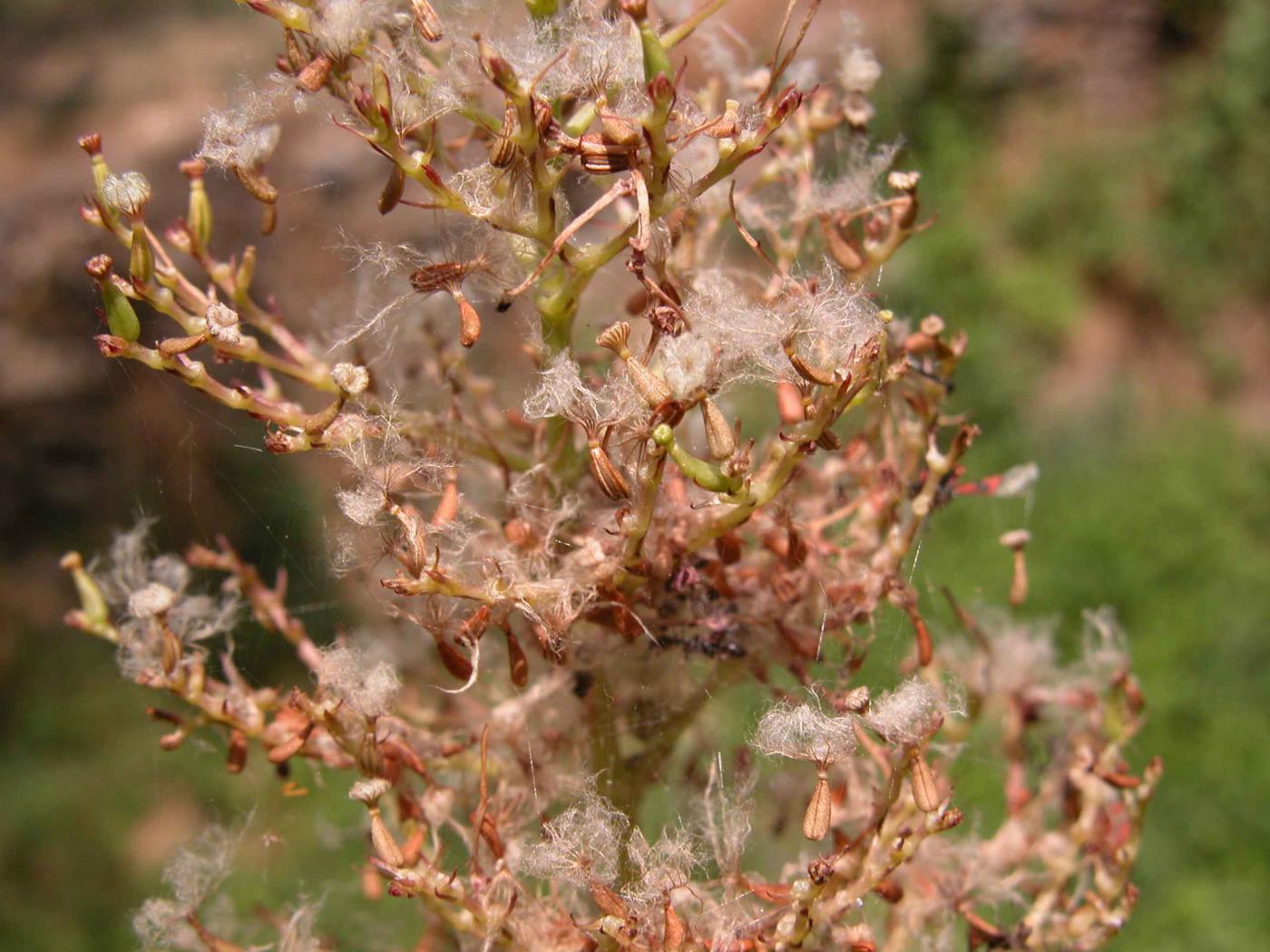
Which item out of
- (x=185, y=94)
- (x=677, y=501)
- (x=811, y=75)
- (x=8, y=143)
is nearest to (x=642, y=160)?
(x=677, y=501)

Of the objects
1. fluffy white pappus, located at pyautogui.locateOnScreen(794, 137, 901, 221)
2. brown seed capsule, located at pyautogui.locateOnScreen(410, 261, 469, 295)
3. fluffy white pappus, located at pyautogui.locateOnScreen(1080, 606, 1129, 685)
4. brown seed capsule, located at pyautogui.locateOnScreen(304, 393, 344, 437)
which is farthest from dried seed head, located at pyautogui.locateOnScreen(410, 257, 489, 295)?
fluffy white pappus, located at pyautogui.locateOnScreen(1080, 606, 1129, 685)

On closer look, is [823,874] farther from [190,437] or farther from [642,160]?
[190,437]

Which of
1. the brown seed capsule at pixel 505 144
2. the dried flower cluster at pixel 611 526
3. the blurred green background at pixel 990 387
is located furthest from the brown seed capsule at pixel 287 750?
the blurred green background at pixel 990 387

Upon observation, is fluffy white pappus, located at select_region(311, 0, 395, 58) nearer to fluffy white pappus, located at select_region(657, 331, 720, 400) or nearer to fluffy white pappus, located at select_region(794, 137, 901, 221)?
fluffy white pappus, located at select_region(657, 331, 720, 400)

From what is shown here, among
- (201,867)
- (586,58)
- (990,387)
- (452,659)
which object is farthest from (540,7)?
(990,387)

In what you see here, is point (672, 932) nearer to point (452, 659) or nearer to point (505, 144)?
point (452, 659)

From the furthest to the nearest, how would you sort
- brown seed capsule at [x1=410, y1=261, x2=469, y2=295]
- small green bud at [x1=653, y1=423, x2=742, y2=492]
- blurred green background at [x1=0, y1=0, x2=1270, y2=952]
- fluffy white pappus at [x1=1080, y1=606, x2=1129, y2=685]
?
1. blurred green background at [x1=0, y1=0, x2=1270, y2=952]
2. fluffy white pappus at [x1=1080, y1=606, x2=1129, y2=685]
3. brown seed capsule at [x1=410, y1=261, x2=469, y2=295]
4. small green bud at [x1=653, y1=423, x2=742, y2=492]

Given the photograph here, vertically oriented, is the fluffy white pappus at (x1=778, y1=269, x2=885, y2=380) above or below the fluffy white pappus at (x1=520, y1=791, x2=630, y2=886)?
above

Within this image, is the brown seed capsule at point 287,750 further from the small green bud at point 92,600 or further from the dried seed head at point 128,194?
the dried seed head at point 128,194
